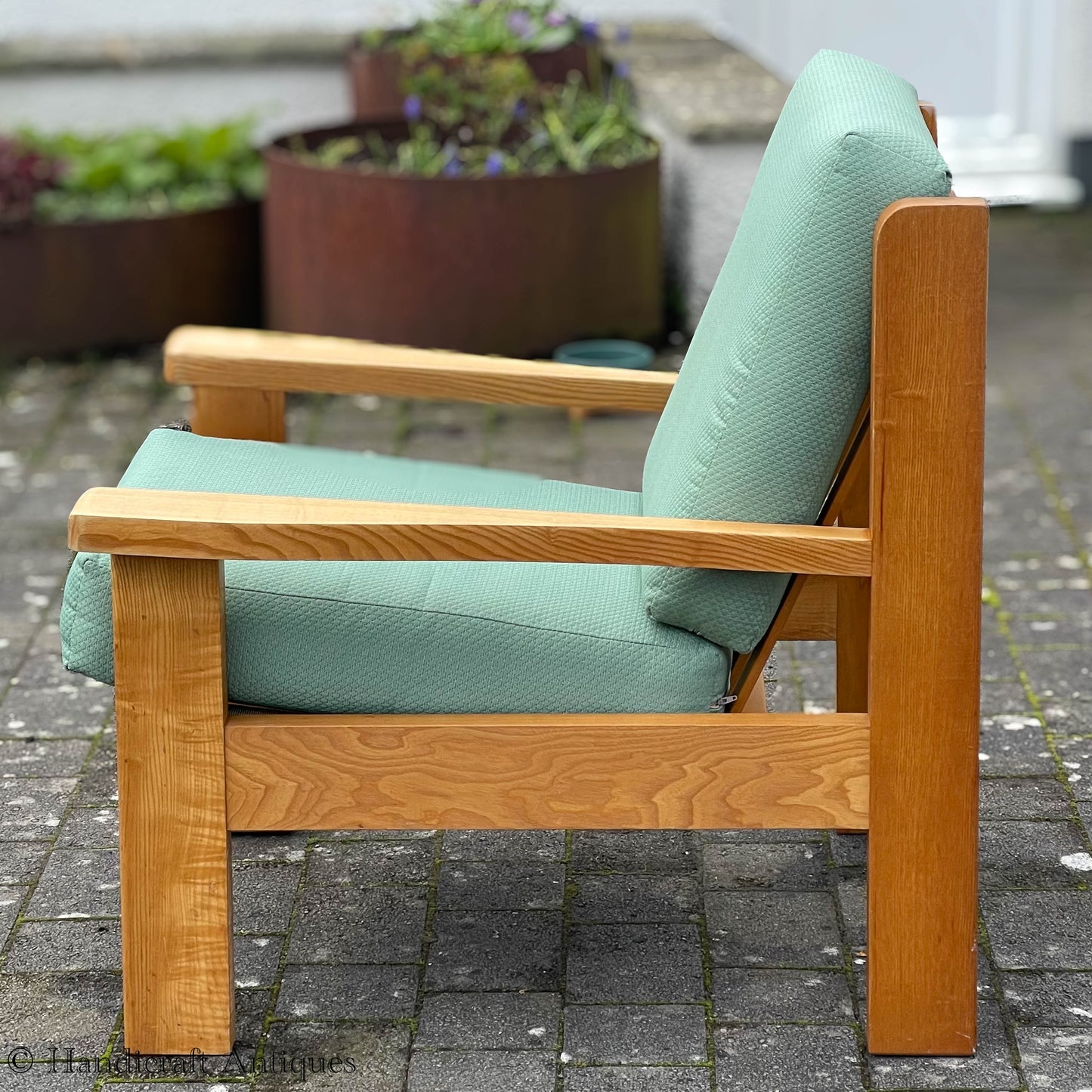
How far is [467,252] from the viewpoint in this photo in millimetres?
4660

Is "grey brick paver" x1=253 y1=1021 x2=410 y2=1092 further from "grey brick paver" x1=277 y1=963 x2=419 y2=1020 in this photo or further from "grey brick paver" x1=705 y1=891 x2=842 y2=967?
"grey brick paver" x1=705 y1=891 x2=842 y2=967

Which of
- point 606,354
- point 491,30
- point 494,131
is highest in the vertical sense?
point 491,30

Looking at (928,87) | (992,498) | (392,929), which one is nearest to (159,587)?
(392,929)

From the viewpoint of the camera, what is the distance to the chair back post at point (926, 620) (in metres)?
1.77

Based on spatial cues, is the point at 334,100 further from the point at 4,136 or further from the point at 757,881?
the point at 757,881

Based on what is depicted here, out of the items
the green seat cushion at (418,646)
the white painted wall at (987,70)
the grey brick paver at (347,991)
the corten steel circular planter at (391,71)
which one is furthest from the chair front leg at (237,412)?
the white painted wall at (987,70)

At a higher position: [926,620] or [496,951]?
[926,620]

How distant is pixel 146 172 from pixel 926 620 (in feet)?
13.2

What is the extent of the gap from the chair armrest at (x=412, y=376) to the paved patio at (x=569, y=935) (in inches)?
25.3

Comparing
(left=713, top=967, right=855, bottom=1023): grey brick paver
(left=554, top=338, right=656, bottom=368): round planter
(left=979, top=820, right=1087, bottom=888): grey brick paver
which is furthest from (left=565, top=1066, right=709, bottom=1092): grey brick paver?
(left=554, top=338, right=656, bottom=368): round planter

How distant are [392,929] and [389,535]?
2.25 feet

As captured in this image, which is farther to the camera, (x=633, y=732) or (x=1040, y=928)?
(x=1040, y=928)

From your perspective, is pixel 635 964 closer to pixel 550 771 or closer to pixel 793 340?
pixel 550 771

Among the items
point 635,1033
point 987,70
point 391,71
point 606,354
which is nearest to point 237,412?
point 635,1033
